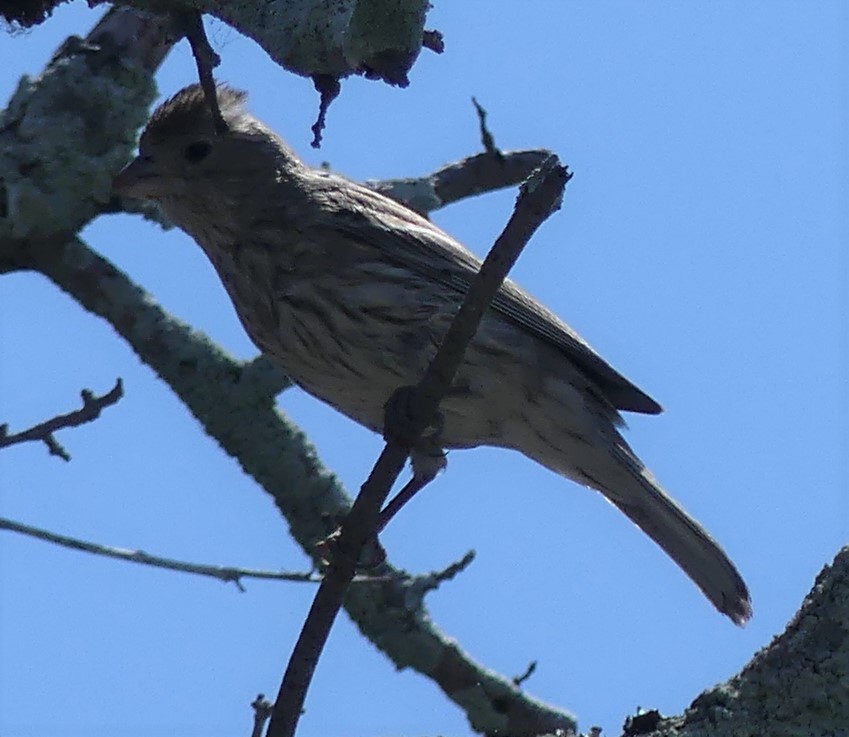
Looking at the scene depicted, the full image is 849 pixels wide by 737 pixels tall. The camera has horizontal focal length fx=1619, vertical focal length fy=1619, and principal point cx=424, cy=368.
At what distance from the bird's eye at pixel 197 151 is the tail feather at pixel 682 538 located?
1837mm

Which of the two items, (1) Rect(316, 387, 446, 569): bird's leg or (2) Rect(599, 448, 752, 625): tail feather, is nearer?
(1) Rect(316, 387, 446, 569): bird's leg

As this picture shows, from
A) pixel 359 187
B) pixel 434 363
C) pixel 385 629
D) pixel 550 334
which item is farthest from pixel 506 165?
pixel 434 363

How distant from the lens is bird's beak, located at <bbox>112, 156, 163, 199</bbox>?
18.5 feet

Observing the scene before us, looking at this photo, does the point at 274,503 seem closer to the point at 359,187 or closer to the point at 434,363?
the point at 359,187

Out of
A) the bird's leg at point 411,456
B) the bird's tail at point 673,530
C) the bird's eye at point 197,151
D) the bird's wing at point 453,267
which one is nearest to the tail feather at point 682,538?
the bird's tail at point 673,530

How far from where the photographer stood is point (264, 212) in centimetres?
559

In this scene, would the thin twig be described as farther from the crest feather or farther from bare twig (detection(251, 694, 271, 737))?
the crest feather

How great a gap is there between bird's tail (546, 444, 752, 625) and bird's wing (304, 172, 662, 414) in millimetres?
234

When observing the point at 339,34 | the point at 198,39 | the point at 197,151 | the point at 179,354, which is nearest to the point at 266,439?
the point at 179,354

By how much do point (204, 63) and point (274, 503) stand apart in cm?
261

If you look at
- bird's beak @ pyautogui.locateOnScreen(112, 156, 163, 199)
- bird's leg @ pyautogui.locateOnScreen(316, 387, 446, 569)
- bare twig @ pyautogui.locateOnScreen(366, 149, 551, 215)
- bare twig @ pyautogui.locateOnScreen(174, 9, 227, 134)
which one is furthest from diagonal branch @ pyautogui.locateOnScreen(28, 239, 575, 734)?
bare twig @ pyautogui.locateOnScreen(174, 9, 227, 134)

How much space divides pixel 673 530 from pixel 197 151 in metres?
2.16

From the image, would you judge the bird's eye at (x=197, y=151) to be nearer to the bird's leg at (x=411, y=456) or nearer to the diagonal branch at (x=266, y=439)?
the diagonal branch at (x=266, y=439)

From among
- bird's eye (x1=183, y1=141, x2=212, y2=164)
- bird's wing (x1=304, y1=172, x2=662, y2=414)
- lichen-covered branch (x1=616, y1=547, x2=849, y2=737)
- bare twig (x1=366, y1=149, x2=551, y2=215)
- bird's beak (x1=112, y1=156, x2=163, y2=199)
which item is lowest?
lichen-covered branch (x1=616, y1=547, x2=849, y2=737)
